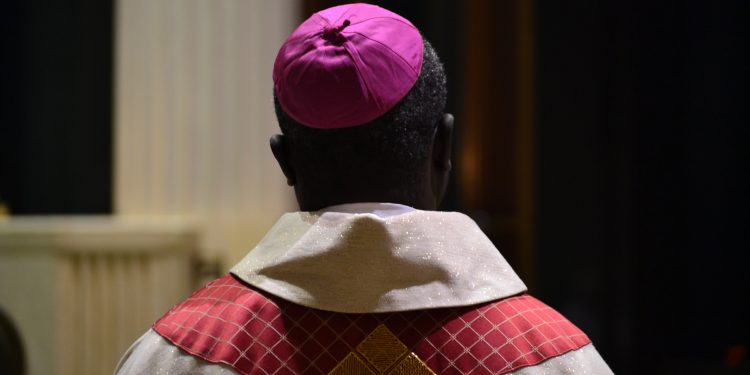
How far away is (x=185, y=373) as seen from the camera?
125 centimetres

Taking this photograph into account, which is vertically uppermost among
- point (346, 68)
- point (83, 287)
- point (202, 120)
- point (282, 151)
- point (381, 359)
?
point (346, 68)

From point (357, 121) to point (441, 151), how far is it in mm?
129

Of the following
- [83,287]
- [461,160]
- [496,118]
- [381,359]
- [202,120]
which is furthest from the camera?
[496,118]

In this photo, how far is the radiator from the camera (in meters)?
3.01

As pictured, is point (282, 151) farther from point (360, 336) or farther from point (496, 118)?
point (496, 118)

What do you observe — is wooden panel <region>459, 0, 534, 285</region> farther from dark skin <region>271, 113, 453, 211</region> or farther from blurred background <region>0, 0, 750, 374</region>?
dark skin <region>271, 113, 453, 211</region>

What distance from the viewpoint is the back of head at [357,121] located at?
125 cm

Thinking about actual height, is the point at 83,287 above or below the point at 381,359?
below

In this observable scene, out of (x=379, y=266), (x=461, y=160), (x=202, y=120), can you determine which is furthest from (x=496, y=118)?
(x=379, y=266)

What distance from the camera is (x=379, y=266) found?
1227mm

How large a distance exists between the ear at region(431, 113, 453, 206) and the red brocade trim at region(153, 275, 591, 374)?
0.59 ft

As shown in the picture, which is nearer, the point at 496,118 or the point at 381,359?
the point at 381,359

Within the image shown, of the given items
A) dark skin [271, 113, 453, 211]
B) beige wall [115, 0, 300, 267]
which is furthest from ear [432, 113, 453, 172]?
beige wall [115, 0, 300, 267]

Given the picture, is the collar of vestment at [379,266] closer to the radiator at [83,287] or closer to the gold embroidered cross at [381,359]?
the gold embroidered cross at [381,359]
